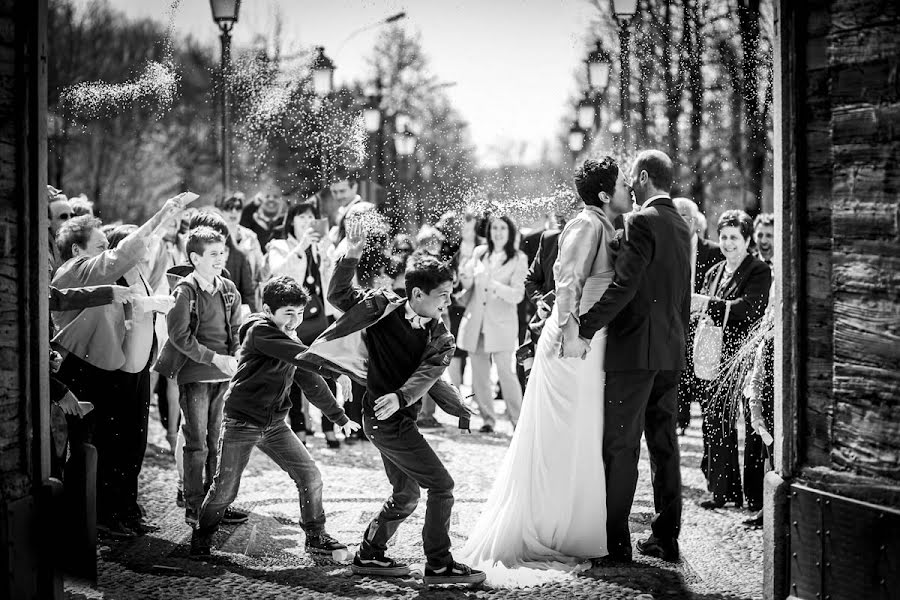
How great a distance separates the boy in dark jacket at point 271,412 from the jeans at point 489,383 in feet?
14.0

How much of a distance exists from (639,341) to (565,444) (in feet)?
2.35

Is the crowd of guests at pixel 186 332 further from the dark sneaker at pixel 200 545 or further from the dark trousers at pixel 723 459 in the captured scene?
the dark sneaker at pixel 200 545

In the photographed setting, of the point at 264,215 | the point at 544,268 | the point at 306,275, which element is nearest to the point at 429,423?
the point at 306,275

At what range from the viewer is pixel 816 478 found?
430 centimetres

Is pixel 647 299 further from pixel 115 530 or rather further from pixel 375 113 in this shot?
pixel 375 113

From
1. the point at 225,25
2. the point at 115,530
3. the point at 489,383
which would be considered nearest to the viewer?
the point at 115,530

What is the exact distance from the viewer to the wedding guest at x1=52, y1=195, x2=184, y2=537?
21.5 ft

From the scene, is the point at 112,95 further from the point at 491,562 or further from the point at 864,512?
the point at 864,512

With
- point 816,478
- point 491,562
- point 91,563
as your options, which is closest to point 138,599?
point 91,563

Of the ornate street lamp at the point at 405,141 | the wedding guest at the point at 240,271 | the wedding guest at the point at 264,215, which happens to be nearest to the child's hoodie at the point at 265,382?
the wedding guest at the point at 240,271

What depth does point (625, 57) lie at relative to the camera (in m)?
12.4

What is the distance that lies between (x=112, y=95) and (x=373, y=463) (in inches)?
558

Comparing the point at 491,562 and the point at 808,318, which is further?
the point at 491,562

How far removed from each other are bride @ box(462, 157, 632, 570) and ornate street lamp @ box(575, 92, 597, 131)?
7.00m
